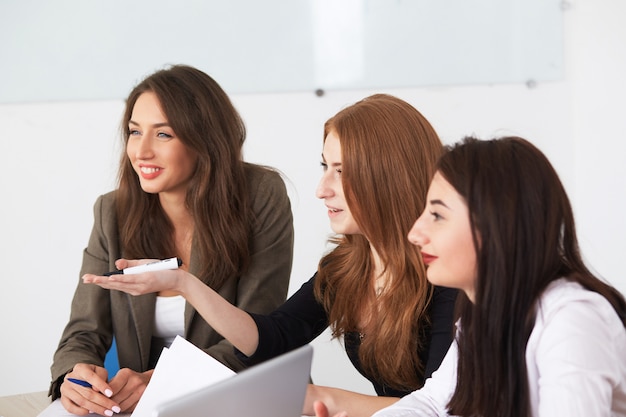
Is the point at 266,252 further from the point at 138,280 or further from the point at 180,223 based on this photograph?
the point at 138,280

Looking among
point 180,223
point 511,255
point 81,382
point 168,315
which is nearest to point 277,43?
point 180,223

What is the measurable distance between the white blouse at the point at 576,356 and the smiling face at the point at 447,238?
13cm

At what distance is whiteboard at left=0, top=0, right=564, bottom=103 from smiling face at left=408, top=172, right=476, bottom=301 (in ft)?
7.49

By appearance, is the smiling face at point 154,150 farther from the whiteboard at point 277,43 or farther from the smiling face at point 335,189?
the whiteboard at point 277,43

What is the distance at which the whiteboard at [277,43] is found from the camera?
11.8ft

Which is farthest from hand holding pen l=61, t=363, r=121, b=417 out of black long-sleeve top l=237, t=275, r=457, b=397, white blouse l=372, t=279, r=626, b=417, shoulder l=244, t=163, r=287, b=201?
white blouse l=372, t=279, r=626, b=417

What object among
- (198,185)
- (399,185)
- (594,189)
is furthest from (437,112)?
(399,185)

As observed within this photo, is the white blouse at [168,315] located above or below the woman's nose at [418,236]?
below

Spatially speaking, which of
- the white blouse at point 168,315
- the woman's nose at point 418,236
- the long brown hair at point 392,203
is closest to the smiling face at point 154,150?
the white blouse at point 168,315

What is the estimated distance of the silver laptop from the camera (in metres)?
1.10

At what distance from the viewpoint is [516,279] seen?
1.36 metres

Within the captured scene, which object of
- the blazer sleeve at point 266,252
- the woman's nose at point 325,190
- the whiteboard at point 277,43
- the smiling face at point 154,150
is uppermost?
the whiteboard at point 277,43

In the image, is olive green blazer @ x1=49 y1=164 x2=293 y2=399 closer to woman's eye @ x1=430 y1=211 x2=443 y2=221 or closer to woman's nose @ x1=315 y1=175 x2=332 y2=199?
woman's nose @ x1=315 y1=175 x2=332 y2=199

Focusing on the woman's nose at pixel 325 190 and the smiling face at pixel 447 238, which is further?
the woman's nose at pixel 325 190
